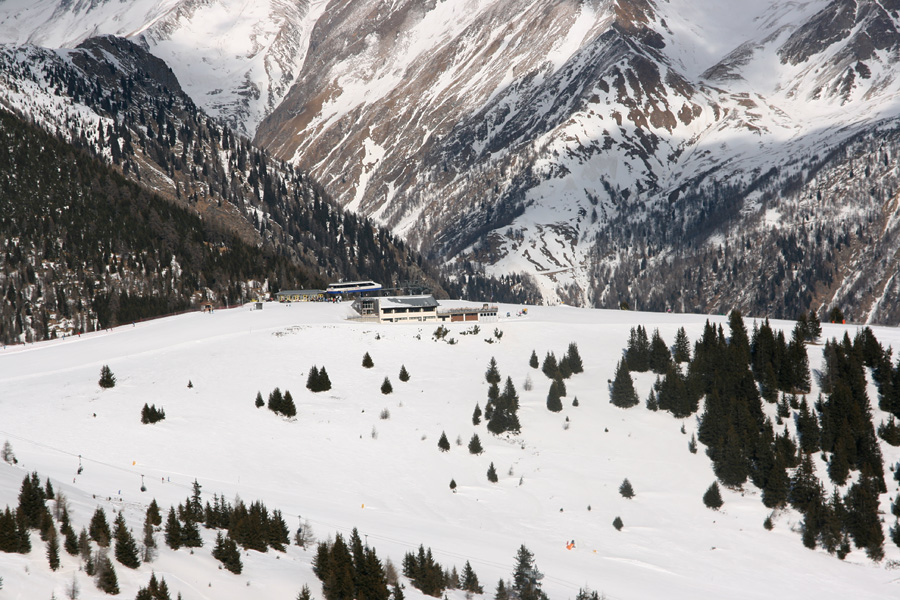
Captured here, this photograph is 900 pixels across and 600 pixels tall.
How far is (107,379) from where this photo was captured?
8619 centimetres

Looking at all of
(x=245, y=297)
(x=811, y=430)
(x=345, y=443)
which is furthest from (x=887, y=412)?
(x=245, y=297)

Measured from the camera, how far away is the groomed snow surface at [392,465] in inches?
2119

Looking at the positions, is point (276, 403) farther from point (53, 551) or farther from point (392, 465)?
point (53, 551)

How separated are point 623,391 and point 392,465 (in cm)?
3270

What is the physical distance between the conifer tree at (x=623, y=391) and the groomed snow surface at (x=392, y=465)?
1.44 meters

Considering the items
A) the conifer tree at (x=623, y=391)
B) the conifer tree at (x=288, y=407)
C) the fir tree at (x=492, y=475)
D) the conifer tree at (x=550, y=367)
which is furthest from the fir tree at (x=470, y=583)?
the conifer tree at (x=550, y=367)

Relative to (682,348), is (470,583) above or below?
below

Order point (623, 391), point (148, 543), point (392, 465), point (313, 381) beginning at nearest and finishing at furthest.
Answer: point (148, 543) → point (392, 465) → point (313, 381) → point (623, 391)

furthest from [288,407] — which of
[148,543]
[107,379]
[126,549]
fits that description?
[126,549]

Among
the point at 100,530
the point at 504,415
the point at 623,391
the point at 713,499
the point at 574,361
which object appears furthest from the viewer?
the point at 574,361

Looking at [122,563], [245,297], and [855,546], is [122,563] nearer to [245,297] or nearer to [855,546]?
[855,546]

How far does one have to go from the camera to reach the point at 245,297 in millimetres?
196875

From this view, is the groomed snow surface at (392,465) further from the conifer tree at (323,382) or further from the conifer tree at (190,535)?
the conifer tree at (323,382)

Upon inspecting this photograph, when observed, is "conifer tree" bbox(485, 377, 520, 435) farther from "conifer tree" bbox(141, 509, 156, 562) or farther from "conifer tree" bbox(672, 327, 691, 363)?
"conifer tree" bbox(141, 509, 156, 562)
